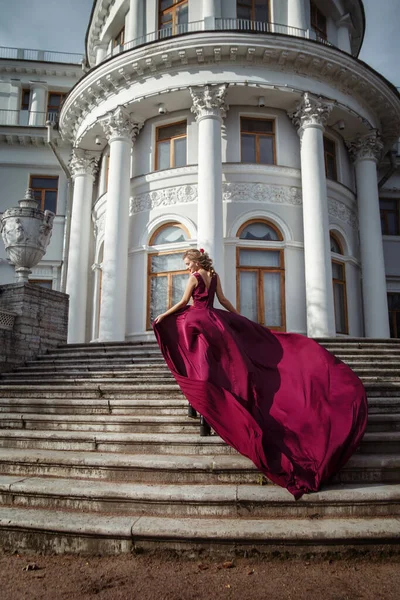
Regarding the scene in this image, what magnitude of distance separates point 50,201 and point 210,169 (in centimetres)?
976

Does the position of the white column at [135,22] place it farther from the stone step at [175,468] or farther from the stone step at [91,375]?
the stone step at [175,468]

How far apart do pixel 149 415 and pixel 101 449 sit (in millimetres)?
1188

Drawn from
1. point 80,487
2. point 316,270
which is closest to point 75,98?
point 316,270

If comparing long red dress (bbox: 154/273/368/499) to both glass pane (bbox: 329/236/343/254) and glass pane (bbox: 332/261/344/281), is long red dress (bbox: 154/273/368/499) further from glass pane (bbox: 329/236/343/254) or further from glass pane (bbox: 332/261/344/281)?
glass pane (bbox: 329/236/343/254)

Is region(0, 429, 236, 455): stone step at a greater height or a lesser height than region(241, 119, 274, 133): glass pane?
lesser

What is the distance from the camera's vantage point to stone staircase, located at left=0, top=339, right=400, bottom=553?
12.3 feet

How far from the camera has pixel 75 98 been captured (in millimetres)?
18172

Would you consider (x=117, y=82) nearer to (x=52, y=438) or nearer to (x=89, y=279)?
(x=89, y=279)

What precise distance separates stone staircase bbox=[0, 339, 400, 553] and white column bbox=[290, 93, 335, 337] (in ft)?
26.4

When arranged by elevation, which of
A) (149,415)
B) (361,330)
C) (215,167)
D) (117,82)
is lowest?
(149,415)

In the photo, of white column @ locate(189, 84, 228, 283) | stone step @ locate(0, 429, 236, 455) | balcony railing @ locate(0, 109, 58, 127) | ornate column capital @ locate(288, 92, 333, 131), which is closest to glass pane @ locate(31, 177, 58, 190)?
balcony railing @ locate(0, 109, 58, 127)

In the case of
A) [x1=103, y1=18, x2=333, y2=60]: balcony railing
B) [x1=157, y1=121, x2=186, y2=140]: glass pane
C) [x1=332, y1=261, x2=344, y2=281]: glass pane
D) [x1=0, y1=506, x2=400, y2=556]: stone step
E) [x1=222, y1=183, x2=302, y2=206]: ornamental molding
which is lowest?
[x1=0, y1=506, x2=400, y2=556]: stone step

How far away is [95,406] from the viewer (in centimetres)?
709

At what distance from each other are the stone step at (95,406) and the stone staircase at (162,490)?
0.02m
